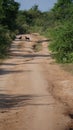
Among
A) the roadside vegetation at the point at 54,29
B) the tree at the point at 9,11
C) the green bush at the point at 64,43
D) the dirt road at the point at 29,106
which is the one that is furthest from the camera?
the tree at the point at 9,11

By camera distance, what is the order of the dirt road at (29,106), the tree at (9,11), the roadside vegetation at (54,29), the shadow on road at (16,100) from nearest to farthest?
1. the dirt road at (29,106)
2. the shadow on road at (16,100)
3. the roadside vegetation at (54,29)
4. the tree at (9,11)

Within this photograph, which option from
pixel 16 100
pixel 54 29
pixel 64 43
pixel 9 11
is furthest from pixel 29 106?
pixel 9 11

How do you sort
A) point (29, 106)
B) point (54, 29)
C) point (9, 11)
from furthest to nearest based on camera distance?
point (9, 11) → point (54, 29) → point (29, 106)

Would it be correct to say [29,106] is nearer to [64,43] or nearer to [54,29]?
[64,43]

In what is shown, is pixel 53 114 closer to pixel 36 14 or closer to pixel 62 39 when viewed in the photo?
pixel 62 39

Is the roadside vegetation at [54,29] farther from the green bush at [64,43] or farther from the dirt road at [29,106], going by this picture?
the dirt road at [29,106]

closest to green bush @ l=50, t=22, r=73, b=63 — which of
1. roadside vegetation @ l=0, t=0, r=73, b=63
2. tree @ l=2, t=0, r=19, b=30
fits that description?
roadside vegetation @ l=0, t=0, r=73, b=63

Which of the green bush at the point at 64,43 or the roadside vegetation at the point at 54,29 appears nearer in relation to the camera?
the green bush at the point at 64,43

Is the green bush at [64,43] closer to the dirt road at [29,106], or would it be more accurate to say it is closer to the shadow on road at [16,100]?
the dirt road at [29,106]

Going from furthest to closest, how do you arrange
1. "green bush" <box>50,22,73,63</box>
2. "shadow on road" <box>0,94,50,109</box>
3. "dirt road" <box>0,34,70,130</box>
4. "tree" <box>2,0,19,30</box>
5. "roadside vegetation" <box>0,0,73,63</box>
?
"tree" <box>2,0,19,30</box>, "roadside vegetation" <box>0,0,73,63</box>, "green bush" <box>50,22,73,63</box>, "shadow on road" <box>0,94,50,109</box>, "dirt road" <box>0,34,70,130</box>

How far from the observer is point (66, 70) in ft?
97.3

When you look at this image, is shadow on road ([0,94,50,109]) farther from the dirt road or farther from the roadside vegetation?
the roadside vegetation

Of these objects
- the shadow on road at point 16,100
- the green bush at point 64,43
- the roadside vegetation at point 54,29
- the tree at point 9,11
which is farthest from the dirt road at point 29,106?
the tree at point 9,11

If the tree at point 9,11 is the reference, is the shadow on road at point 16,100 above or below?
below
